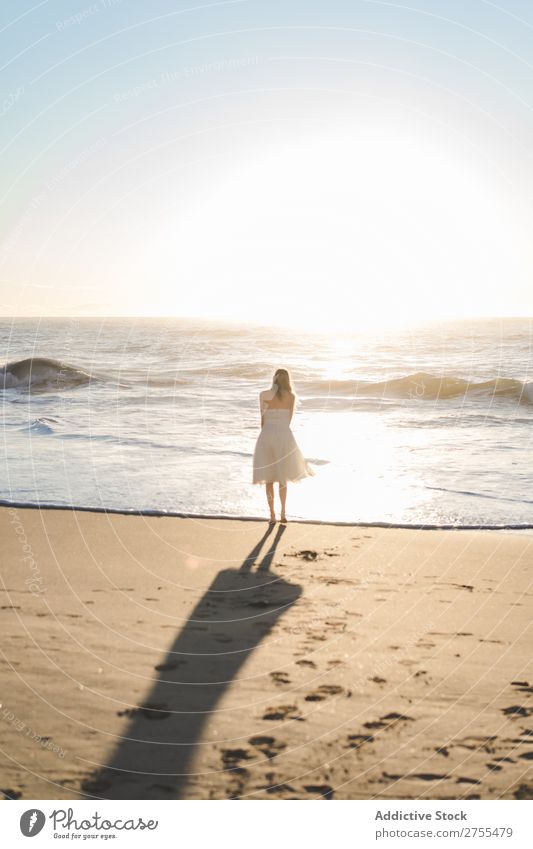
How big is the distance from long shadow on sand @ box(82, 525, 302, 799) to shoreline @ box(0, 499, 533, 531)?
91.0 inches

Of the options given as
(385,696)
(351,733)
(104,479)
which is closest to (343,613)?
(385,696)

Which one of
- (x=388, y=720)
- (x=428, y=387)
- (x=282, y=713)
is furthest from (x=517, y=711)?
(x=428, y=387)

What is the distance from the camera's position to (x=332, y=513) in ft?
34.7

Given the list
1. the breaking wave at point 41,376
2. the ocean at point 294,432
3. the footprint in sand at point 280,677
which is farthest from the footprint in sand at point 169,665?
the breaking wave at point 41,376

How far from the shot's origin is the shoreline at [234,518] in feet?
32.7

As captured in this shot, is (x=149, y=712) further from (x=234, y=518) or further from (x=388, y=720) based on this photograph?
(x=234, y=518)

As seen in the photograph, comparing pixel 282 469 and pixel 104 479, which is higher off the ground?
pixel 282 469

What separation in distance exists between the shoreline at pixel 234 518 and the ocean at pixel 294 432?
0.33 ft

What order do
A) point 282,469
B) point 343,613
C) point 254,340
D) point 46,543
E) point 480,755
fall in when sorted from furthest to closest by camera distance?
point 254,340 → point 282,469 → point 46,543 → point 343,613 → point 480,755

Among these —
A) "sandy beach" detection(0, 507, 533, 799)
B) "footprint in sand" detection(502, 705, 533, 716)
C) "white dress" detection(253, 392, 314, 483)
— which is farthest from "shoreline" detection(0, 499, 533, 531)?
"footprint in sand" detection(502, 705, 533, 716)

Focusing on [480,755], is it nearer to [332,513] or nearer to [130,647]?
[130,647]

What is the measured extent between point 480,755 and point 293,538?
506 cm

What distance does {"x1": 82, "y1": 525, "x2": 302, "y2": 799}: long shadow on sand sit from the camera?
4.04 meters

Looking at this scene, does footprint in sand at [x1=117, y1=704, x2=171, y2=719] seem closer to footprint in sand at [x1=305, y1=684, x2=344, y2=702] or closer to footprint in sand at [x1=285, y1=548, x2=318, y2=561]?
footprint in sand at [x1=305, y1=684, x2=344, y2=702]
